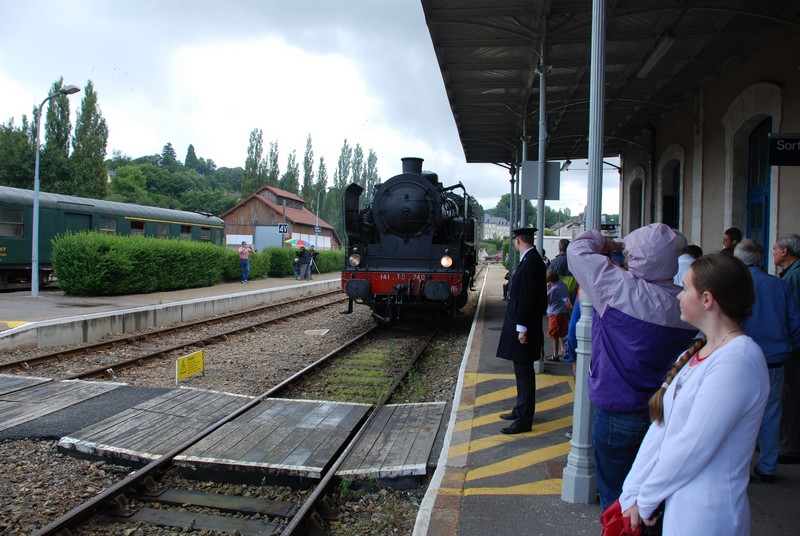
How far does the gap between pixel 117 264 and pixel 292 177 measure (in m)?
53.8

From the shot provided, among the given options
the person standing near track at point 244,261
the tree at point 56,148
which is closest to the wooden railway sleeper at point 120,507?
the person standing near track at point 244,261

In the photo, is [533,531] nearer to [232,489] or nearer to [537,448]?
[537,448]

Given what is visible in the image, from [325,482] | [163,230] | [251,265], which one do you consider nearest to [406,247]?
[325,482]

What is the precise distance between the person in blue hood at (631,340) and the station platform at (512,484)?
0.90 meters

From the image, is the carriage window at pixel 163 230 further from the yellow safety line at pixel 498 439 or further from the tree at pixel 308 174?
the tree at pixel 308 174

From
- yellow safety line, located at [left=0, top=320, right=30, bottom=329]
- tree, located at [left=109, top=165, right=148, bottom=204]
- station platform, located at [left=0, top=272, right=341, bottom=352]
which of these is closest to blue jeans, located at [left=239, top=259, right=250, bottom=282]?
station platform, located at [left=0, top=272, right=341, bottom=352]

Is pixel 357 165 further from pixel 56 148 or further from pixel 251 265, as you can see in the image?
pixel 251 265

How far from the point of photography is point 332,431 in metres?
5.51

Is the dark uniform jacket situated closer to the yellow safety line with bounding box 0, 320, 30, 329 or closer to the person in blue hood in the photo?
the person in blue hood

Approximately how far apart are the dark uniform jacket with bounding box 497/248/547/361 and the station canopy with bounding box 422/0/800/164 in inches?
163

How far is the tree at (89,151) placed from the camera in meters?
42.5

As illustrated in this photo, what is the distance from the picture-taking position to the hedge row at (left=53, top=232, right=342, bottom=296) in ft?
49.5

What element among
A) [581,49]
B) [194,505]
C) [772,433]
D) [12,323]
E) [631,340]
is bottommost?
[194,505]

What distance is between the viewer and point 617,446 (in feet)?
8.54
